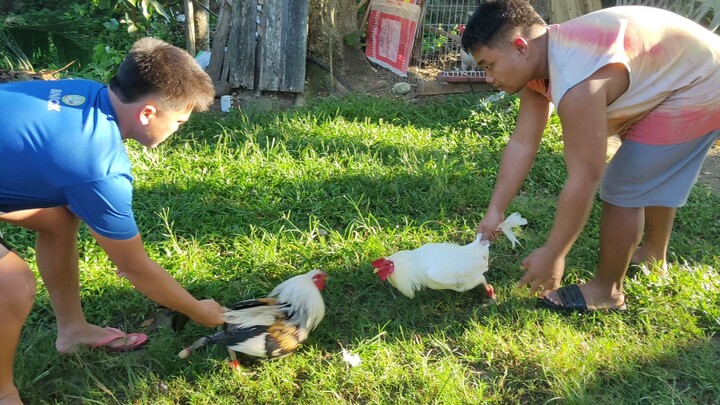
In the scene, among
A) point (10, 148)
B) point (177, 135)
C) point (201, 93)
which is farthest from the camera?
point (177, 135)

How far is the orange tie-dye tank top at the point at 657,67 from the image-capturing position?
2.53m

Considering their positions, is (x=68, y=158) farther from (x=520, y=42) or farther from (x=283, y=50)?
(x=283, y=50)

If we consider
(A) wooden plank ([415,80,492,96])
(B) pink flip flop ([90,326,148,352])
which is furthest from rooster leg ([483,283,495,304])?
→ (A) wooden plank ([415,80,492,96])

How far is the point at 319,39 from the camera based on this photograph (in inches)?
227

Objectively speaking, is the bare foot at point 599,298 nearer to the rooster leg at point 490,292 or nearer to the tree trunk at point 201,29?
the rooster leg at point 490,292

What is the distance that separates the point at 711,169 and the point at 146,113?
4.36 meters

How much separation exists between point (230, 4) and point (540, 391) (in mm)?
4385

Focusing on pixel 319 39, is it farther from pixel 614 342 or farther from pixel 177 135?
pixel 614 342

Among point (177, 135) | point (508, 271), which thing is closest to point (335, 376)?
point (508, 271)

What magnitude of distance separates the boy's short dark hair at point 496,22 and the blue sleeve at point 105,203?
1.50 m

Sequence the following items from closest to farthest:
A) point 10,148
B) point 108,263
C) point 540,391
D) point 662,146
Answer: point 10,148
point 540,391
point 662,146
point 108,263

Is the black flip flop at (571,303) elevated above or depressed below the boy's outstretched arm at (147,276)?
below

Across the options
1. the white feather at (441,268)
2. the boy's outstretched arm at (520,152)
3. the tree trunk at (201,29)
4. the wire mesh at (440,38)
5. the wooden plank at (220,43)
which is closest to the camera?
the white feather at (441,268)

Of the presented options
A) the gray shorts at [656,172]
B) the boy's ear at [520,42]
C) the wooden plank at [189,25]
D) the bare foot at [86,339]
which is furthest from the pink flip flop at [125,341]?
the wooden plank at [189,25]
